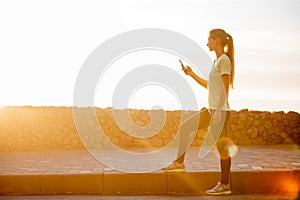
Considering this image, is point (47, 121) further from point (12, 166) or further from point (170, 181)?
point (170, 181)

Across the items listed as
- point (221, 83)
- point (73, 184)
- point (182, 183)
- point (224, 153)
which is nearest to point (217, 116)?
point (221, 83)

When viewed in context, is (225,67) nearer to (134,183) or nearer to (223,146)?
(223,146)

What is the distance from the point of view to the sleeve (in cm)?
724

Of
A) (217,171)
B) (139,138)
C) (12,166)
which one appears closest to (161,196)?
(217,171)

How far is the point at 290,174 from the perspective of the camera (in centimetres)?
862

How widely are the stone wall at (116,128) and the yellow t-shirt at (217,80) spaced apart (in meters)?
9.15

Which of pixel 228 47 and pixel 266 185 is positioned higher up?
pixel 228 47

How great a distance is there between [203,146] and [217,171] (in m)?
7.93

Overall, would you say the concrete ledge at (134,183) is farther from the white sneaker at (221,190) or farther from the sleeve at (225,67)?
the sleeve at (225,67)

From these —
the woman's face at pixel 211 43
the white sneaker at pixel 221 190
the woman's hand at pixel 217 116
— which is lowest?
the white sneaker at pixel 221 190

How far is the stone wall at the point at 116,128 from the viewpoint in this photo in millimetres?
16141

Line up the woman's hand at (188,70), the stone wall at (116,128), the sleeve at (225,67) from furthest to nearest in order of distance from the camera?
the stone wall at (116,128) < the woman's hand at (188,70) < the sleeve at (225,67)

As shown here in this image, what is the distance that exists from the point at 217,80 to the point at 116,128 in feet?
30.7

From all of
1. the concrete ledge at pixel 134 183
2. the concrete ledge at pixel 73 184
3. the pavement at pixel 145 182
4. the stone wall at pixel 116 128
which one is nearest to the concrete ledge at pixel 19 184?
the pavement at pixel 145 182
